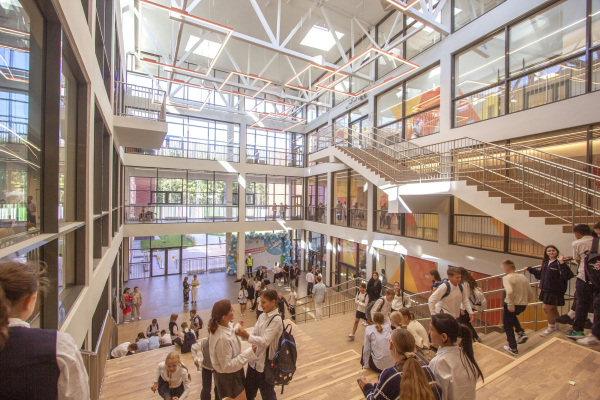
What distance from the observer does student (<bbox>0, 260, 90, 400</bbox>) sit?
109cm

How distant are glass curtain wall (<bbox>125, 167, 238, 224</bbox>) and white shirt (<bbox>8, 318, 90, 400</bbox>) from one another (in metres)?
15.4

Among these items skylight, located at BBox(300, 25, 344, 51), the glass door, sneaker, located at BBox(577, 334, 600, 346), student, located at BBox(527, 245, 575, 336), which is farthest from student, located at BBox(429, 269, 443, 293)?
the glass door

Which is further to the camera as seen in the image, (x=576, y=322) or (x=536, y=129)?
(x=536, y=129)

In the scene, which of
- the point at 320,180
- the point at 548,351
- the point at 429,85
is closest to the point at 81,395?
the point at 548,351

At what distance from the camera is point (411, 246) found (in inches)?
433

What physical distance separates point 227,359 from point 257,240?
17.3m

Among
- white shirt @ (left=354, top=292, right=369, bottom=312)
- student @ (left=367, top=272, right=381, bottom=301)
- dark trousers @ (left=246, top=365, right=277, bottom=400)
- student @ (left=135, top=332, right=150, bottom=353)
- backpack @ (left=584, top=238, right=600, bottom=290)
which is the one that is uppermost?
backpack @ (left=584, top=238, right=600, bottom=290)

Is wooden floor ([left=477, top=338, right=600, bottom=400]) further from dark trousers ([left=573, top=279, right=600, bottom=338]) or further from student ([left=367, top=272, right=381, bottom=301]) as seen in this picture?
student ([left=367, top=272, right=381, bottom=301])

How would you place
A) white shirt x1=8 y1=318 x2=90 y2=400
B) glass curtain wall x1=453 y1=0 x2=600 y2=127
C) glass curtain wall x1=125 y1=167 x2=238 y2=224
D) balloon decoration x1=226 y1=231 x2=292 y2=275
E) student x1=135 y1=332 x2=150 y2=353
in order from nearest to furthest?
white shirt x1=8 y1=318 x2=90 y2=400
glass curtain wall x1=453 y1=0 x2=600 y2=127
student x1=135 y1=332 x2=150 y2=353
glass curtain wall x1=125 y1=167 x2=238 y2=224
balloon decoration x1=226 y1=231 x2=292 y2=275

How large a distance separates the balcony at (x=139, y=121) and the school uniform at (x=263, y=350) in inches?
274

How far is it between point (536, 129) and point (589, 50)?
1.87 meters

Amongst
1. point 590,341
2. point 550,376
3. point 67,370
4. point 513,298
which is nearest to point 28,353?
point 67,370

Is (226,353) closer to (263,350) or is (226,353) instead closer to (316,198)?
(263,350)

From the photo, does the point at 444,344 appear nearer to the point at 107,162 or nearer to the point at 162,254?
the point at 107,162
